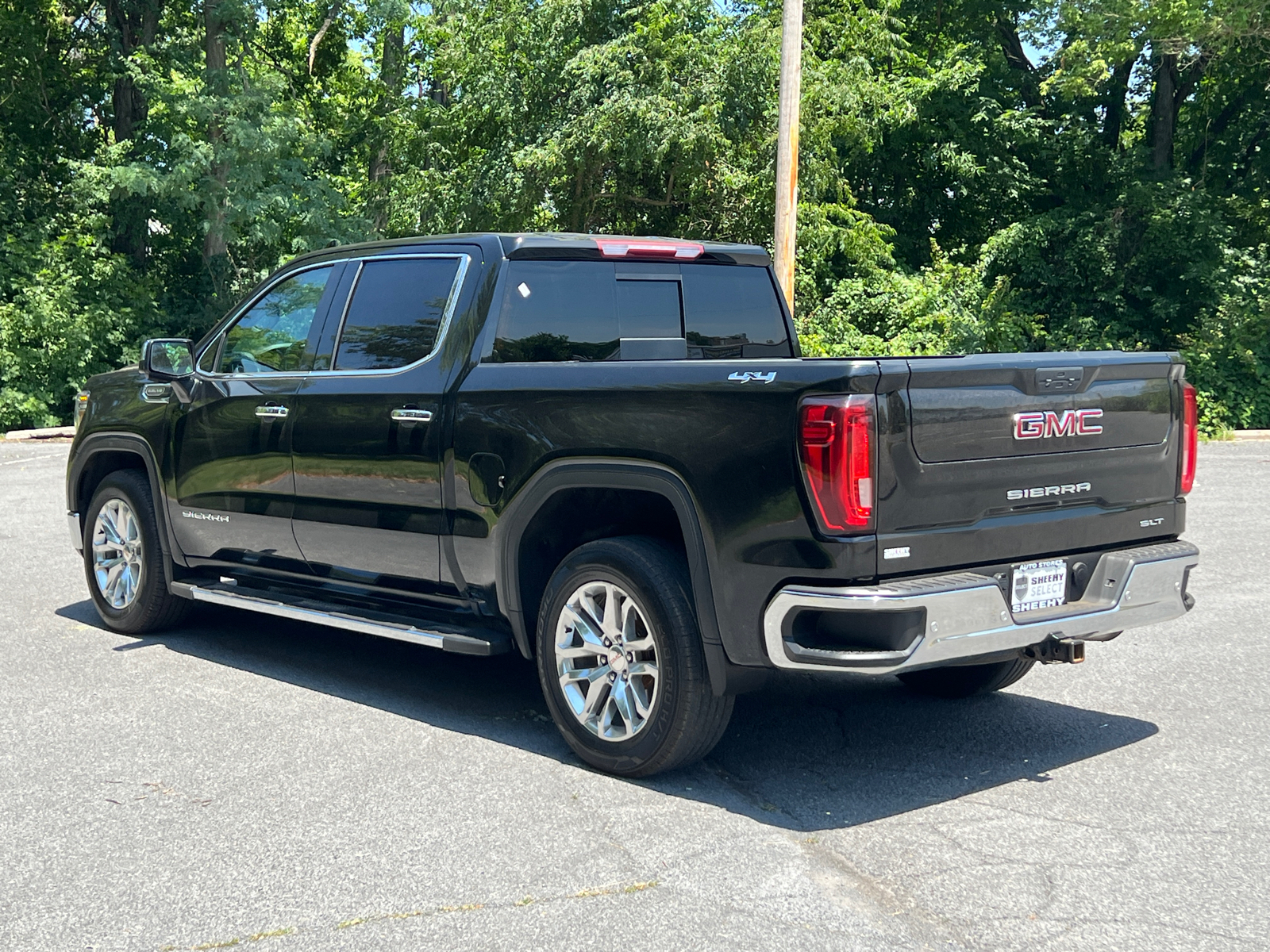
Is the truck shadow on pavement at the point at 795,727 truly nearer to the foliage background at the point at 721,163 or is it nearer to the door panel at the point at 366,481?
the door panel at the point at 366,481

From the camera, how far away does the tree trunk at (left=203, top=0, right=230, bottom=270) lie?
25.8 meters

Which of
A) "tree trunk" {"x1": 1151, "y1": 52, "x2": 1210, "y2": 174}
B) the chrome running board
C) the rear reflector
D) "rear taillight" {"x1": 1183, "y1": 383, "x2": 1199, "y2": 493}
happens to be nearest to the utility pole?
the rear reflector

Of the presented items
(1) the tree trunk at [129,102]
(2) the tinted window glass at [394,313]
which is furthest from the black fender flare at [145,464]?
(1) the tree trunk at [129,102]

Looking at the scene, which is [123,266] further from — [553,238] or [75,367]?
[553,238]

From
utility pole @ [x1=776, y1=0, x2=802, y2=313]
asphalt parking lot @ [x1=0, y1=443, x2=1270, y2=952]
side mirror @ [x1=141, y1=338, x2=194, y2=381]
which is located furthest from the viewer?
utility pole @ [x1=776, y1=0, x2=802, y2=313]

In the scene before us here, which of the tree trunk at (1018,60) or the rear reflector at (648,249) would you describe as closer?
the rear reflector at (648,249)

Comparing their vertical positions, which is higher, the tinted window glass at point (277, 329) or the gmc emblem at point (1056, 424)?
the tinted window glass at point (277, 329)

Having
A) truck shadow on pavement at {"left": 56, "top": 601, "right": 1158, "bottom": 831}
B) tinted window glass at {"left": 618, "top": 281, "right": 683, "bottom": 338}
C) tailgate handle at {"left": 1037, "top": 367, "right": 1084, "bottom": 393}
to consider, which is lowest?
truck shadow on pavement at {"left": 56, "top": 601, "right": 1158, "bottom": 831}

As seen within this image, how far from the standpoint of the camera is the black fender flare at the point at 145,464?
696 cm

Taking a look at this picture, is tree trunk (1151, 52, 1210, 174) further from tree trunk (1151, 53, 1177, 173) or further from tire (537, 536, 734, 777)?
tire (537, 536, 734, 777)

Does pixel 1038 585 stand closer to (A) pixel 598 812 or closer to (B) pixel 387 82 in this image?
(A) pixel 598 812

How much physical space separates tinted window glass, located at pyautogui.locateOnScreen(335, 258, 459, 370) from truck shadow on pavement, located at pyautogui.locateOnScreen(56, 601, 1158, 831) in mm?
1527

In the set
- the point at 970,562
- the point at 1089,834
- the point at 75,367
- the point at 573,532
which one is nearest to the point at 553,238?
the point at 573,532

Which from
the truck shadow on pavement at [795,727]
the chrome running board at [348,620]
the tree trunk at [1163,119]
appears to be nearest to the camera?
the truck shadow on pavement at [795,727]
